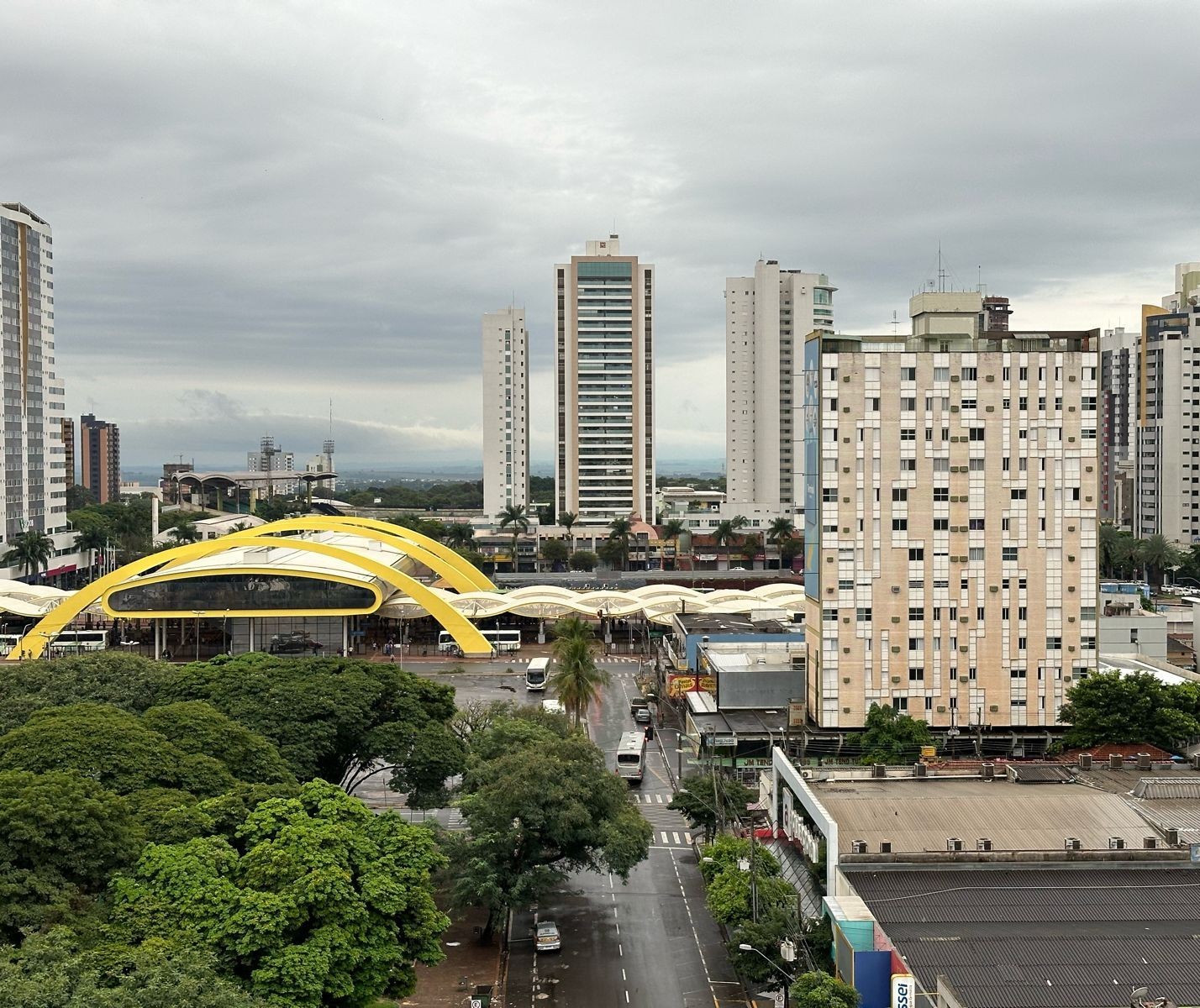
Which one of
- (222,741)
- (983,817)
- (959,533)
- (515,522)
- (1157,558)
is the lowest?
(983,817)

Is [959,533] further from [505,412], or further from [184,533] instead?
[505,412]

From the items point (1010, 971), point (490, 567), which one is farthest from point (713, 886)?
point (490, 567)

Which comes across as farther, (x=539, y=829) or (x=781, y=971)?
(x=539, y=829)

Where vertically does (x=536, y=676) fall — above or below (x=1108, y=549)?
below

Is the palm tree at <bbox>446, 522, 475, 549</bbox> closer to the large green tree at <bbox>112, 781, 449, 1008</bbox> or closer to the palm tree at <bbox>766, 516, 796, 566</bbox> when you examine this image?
the palm tree at <bbox>766, 516, 796, 566</bbox>

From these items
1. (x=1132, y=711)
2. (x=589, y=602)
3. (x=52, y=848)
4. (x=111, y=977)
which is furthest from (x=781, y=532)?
(x=111, y=977)

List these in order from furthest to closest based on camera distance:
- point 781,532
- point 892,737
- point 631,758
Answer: point 781,532 → point 631,758 → point 892,737

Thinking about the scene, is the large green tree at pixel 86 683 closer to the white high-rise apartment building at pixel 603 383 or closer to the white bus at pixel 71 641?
the white bus at pixel 71 641

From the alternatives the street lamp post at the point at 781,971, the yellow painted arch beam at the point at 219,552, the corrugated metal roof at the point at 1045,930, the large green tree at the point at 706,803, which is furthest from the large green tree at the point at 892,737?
the yellow painted arch beam at the point at 219,552
